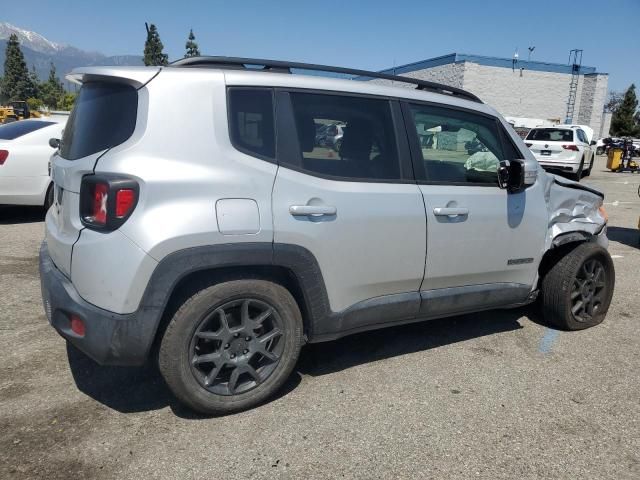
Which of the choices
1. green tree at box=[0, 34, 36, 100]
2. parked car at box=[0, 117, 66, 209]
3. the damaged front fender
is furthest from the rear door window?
green tree at box=[0, 34, 36, 100]

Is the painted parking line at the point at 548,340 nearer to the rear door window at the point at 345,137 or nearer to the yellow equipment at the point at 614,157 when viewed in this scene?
the rear door window at the point at 345,137

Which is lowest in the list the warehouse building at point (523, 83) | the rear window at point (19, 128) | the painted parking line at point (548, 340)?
the painted parking line at point (548, 340)

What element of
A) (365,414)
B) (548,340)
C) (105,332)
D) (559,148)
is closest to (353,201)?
(365,414)

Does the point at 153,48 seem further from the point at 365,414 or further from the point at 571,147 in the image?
the point at 365,414

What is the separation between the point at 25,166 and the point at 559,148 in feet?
49.8

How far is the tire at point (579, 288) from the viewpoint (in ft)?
13.4

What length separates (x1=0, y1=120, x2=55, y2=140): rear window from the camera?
289 inches

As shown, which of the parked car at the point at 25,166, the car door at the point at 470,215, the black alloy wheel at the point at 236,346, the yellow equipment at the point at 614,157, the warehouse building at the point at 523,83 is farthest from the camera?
the warehouse building at the point at 523,83

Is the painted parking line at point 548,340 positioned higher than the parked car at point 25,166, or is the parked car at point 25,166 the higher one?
the parked car at point 25,166

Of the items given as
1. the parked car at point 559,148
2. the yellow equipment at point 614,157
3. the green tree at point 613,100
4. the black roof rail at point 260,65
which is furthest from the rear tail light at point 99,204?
the green tree at point 613,100

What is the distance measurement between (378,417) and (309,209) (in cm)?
121

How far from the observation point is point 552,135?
1716 centimetres

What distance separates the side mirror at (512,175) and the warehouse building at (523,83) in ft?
112

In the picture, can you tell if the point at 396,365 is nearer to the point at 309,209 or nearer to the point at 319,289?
the point at 319,289
